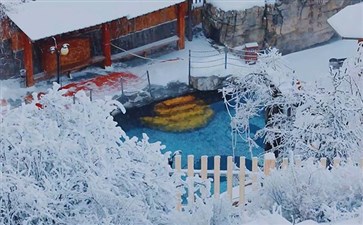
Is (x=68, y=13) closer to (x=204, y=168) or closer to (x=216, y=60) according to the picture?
(x=216, y=60)

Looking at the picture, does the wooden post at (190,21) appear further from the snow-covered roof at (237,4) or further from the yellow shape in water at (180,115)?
→ the yellow shape in water at (180,115)

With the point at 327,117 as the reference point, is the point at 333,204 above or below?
above

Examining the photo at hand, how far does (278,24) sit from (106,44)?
3856 mm

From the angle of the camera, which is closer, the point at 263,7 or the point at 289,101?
the point at 289,101

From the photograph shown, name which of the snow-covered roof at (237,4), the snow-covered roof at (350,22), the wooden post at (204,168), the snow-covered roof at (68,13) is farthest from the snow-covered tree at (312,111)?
the snow-covered roof at (237,4)

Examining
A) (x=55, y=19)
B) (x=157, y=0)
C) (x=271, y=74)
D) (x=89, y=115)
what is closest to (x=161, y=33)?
(x=157, y=0)

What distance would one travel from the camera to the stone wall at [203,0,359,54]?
18.7 meters

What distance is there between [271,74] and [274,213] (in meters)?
6.48

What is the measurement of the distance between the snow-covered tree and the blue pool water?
2.77 m

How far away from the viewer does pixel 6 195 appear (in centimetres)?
596

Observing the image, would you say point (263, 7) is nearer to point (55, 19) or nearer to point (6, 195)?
point (55, 19)

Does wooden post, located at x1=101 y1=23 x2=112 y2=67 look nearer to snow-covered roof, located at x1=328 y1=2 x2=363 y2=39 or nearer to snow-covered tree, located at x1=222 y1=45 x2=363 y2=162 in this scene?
snow-covered roof, located at x1=328 y1=2 x2=363 y2=39

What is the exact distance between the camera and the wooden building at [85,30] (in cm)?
1689

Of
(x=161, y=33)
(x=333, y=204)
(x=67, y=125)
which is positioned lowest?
(x=161, y=33)
